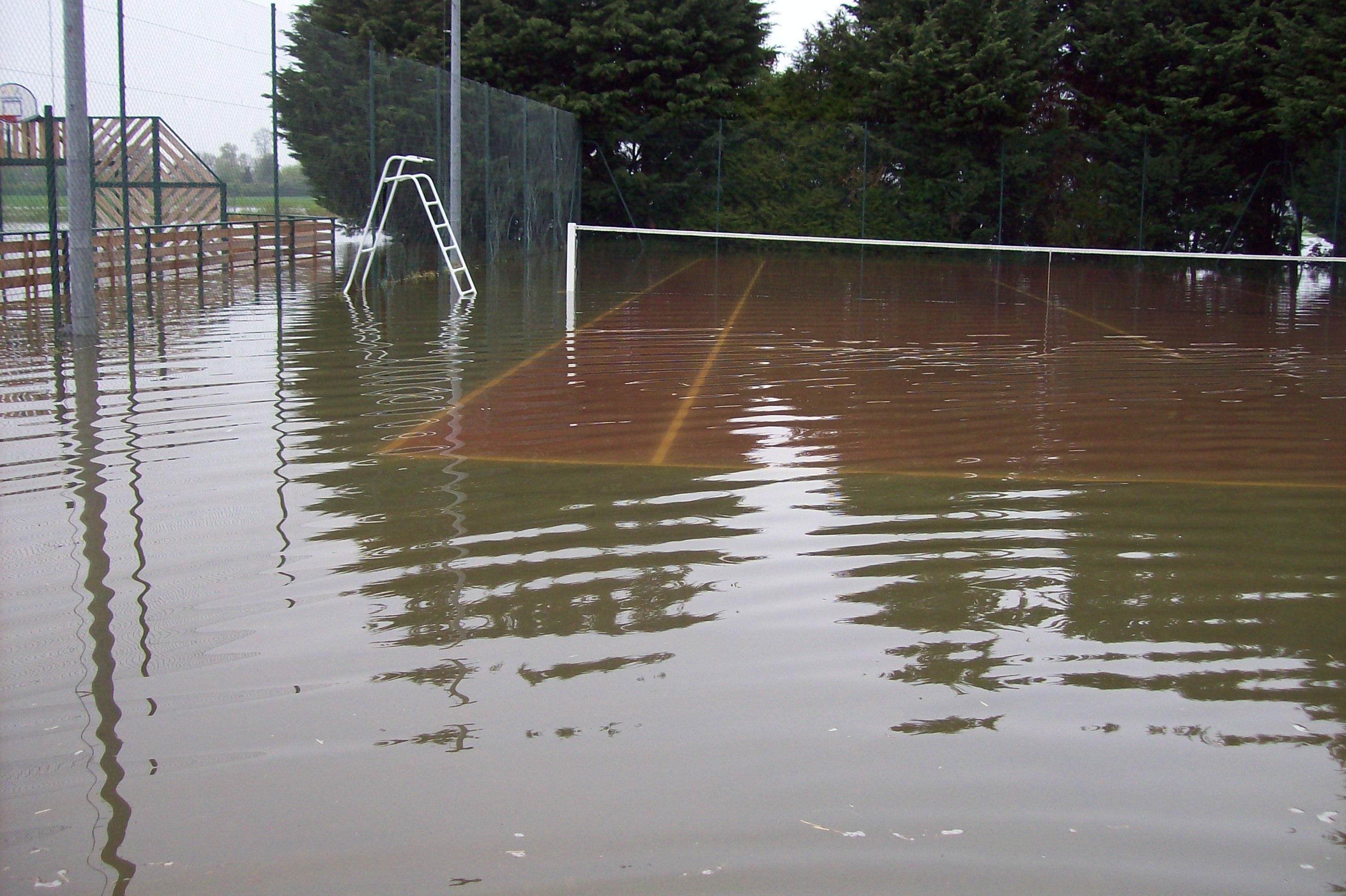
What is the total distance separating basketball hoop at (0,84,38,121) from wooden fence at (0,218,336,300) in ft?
3.64

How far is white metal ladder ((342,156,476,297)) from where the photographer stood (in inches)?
576

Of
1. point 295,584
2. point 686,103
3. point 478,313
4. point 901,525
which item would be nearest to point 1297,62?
point 686,103

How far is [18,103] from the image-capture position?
37.6ft

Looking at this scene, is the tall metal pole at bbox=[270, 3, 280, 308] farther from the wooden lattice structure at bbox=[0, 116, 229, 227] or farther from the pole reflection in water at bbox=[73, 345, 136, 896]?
the pole reflection in water at bbox=[73, 345, 136, 896]

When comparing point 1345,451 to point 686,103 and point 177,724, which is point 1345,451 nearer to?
point 177,724

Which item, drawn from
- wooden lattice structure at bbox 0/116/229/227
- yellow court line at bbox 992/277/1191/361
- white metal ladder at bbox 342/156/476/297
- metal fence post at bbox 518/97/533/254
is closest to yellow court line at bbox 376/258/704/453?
white metal ladder at bbox 342/156/476/297

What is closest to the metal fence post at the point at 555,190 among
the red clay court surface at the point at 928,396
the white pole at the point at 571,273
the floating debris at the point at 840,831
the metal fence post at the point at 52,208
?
the white pole at the point at 571,273

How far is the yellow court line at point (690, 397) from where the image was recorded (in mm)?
6660

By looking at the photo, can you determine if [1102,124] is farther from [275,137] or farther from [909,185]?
[275,137]

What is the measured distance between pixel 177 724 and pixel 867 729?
1.78 m

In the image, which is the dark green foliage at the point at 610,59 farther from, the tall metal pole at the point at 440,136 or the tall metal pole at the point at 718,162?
the tall metal pole at the point at 440,136

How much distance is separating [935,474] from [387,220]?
11445mm

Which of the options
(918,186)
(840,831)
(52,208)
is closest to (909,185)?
(918,186)

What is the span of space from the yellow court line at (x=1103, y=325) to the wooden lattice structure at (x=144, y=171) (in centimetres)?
1040
